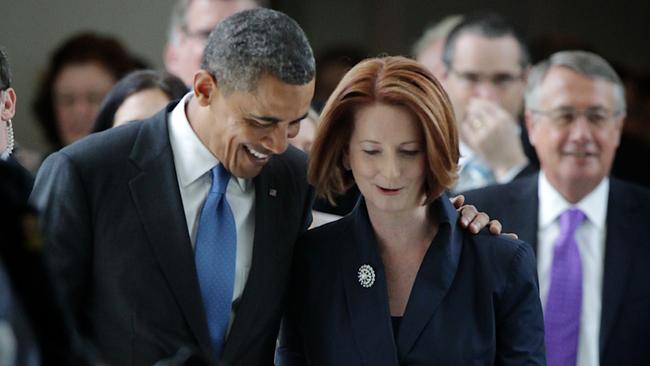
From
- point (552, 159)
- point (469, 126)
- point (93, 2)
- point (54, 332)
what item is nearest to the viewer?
point (54, 332)

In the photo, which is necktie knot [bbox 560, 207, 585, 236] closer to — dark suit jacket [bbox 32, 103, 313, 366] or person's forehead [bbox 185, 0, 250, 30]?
dark suit jacket [bbox 32, 103, 313, 366]

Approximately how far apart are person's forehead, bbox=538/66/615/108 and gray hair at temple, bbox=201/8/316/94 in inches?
58.9

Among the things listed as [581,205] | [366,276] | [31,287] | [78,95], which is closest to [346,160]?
[366,276]

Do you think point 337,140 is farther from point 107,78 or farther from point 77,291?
point 107,78

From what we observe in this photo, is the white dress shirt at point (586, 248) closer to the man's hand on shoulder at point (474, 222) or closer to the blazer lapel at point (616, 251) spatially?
the blazer lapel at point (616, 251)

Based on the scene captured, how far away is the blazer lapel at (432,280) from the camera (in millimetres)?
3195

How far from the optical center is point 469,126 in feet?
18.1

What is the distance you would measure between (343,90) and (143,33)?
12.6ft

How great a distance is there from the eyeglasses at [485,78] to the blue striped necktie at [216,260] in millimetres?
2422

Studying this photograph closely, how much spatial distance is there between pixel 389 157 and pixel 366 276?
297 mm

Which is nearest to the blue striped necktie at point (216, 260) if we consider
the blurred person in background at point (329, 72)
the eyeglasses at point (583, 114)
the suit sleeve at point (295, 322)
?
the suit sleeve at point (295, 322)

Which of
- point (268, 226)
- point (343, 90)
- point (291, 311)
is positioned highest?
point (343, 90)

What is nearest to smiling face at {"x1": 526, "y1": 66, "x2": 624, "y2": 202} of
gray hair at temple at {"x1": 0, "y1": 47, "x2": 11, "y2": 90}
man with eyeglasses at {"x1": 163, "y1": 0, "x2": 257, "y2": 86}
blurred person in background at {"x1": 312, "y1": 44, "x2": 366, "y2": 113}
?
man with eyeglasses at {"x1": 163, "y1": 0, "x2": 257, "y2": 86}

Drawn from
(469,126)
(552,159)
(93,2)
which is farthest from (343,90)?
(93,2)
